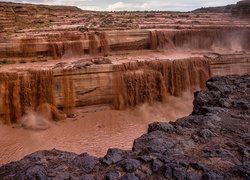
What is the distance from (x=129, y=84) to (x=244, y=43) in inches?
472

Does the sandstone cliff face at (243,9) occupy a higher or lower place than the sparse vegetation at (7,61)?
higher

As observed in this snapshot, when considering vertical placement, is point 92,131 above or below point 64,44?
below

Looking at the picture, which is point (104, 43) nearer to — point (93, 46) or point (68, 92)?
point (93, 46)

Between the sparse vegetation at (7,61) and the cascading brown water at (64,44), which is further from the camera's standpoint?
the cascading brown water at (64,44)

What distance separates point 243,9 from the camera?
3042 centimetres

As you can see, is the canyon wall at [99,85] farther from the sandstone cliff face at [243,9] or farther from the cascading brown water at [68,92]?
the sandstone cliff face at [243,9]

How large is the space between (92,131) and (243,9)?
88.3 ft

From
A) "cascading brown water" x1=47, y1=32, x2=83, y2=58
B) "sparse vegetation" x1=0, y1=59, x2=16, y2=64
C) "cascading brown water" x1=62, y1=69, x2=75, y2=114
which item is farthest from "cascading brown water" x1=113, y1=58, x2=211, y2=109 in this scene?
"sparse vegetation" x1=0, y1=59, x2=16, y2=64

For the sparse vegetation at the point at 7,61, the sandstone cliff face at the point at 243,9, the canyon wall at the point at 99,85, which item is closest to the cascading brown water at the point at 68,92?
the canyon wall at the point at 99,85

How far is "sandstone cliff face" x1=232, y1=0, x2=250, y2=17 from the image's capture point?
29.8 m

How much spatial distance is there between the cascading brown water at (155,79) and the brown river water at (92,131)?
59 cm

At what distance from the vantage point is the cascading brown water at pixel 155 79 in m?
13.7

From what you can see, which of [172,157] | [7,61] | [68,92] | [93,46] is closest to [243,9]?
[93,46]

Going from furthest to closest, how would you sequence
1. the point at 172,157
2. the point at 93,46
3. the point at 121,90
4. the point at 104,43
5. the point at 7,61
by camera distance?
the point at 104,43
the point at 93,46
the point at 7,61
the point at 121,90
the point at 172,157
